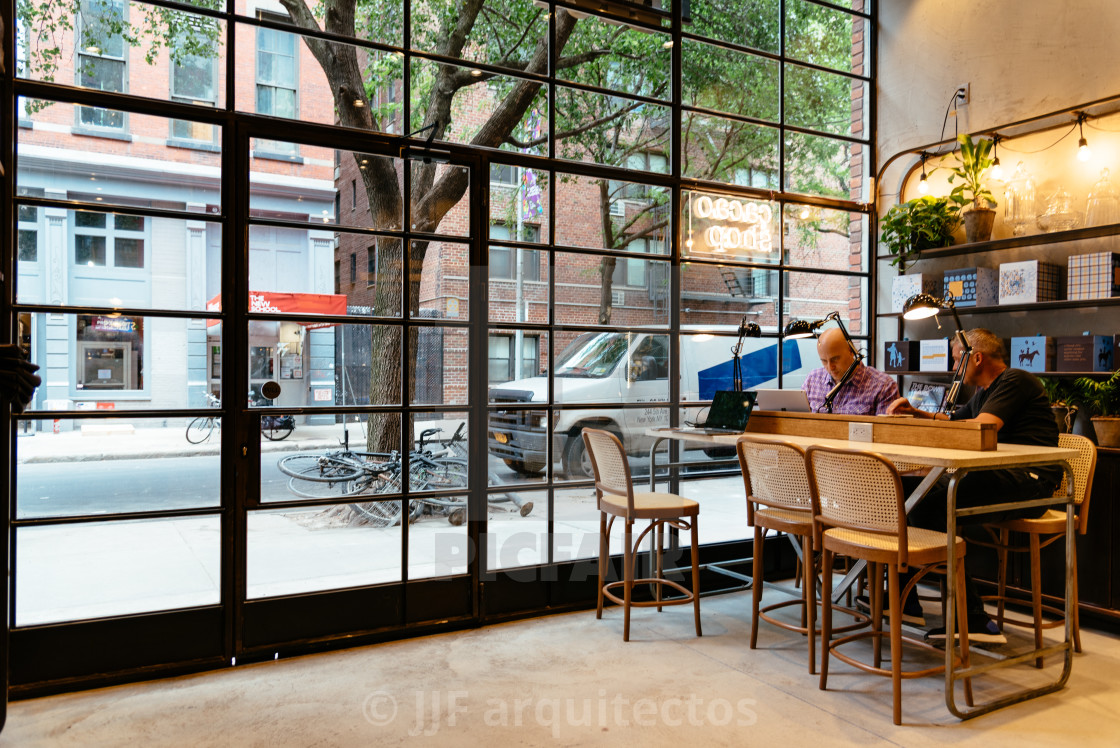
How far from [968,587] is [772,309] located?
1979mm

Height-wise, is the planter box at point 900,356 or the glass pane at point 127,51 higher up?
the glass pane at point 127,51

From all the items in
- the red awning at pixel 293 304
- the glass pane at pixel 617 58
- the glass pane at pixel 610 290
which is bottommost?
the red awning at pixel 293 304

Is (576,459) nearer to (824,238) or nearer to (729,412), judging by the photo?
(729,412)

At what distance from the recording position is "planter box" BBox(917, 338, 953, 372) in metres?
4.91

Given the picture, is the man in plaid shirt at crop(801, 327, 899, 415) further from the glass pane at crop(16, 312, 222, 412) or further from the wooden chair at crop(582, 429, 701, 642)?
the glass pane at crop(16, 312, 222, 412)

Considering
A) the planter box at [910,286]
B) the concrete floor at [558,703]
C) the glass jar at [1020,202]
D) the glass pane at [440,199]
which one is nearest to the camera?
the concrete floor at [558,703]

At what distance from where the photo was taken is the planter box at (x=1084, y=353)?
4086 millimetres

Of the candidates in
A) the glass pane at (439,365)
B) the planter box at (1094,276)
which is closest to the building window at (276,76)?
the glass pane at (439,365)

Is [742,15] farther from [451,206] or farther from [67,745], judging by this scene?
[67,745]

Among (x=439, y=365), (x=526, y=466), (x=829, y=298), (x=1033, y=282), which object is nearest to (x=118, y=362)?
(x=439, y=365)

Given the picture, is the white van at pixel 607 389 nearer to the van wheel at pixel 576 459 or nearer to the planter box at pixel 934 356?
the van wheel at pixel 576 459

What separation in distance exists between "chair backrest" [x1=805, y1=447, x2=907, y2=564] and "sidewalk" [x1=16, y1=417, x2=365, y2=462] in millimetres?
2276

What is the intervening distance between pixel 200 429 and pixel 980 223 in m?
4.51

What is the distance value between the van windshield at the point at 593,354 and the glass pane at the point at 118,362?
1.78 meters
